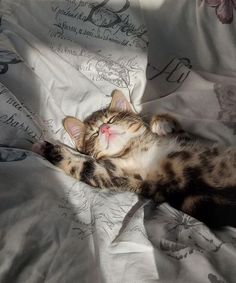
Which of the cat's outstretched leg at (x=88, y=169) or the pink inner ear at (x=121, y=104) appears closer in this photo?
the cat's outstretched leg at (x=88, y=169)

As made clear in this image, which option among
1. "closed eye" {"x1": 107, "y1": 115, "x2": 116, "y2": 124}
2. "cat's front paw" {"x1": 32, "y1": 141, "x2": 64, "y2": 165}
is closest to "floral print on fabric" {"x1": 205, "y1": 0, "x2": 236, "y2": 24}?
"closed eye" {"x1": 107, "y1": 115, "x2": 116, "y2": 124}

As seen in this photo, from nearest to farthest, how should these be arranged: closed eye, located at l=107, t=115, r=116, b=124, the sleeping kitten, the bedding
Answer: the bedding
the sleeping kitten
closed eye, located at l=107, t=115, r=116, b=124

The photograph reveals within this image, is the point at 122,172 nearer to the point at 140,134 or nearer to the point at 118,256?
the point at 140,134

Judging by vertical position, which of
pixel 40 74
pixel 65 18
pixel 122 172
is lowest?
pixel 122 172

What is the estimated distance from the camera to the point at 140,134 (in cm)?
132

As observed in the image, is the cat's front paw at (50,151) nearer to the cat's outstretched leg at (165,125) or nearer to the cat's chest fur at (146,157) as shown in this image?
the cat's chest fur at (146,157)

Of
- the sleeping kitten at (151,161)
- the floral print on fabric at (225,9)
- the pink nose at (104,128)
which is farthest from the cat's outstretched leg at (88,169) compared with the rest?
the floral print on fabric at (225,9)

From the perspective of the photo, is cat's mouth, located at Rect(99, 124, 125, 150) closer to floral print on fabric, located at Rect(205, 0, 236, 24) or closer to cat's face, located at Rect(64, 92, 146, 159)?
cat's face, located at Rect(64, 92, 146, 159)

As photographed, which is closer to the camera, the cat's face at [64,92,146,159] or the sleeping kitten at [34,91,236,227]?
the sleeping kitten at [34,91,236,227]

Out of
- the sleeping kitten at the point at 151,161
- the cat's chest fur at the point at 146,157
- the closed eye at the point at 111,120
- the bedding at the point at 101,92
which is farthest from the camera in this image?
the closed eye at the point at 111,120

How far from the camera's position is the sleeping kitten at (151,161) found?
3.45 feet

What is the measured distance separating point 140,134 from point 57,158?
0.29 m

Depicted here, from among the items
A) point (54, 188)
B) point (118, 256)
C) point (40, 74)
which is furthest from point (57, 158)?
point (118, 256)

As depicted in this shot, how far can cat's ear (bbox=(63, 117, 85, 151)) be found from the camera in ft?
4.07
